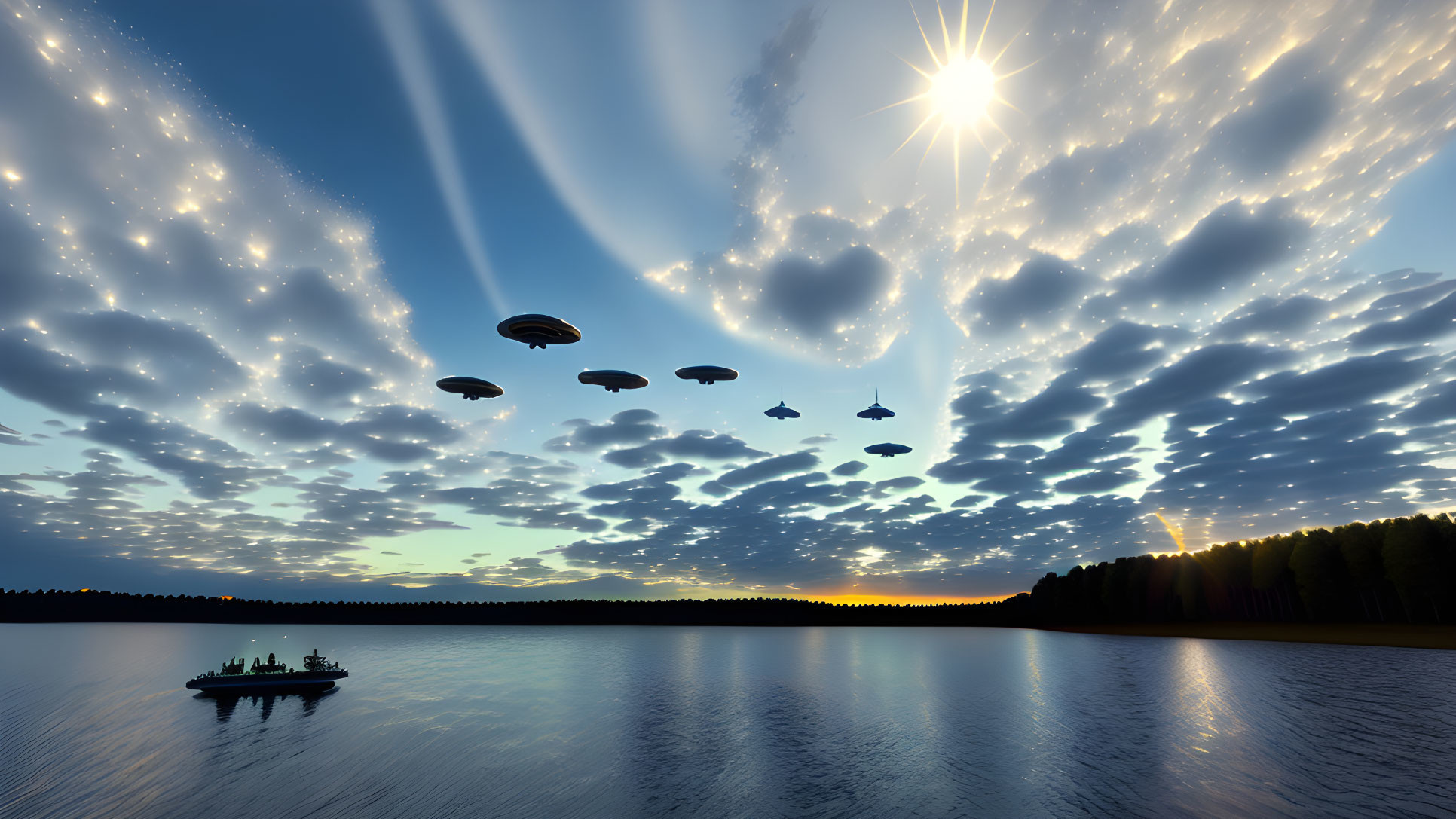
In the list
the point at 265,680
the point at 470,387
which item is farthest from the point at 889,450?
the point at 265,680

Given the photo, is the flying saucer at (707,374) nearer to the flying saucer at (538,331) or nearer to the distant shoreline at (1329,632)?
the flying saucer at (538,331)

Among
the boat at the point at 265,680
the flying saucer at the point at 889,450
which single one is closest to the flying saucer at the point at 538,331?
the flying saucer at the point at 889,450

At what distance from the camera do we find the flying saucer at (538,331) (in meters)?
60.4

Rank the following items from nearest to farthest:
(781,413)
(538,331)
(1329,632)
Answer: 1. (538,331)
2. (781,413)
3. (1329,632)

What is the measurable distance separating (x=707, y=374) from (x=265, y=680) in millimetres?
87729

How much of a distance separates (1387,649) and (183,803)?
232 m

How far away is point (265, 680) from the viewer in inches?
3708

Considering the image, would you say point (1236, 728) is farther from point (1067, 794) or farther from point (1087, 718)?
point (1067, 794)

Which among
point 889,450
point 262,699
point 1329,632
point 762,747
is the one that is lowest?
point 262,699

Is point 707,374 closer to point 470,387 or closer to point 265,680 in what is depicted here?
point 470,387

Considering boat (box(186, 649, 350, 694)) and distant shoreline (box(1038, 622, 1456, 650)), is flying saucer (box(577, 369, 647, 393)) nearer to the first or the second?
boat (box(186, 649, 350, 694))

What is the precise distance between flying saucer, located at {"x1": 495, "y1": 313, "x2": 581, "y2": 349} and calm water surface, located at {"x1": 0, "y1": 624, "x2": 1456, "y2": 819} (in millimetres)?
39746

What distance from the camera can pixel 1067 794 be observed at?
3844cm

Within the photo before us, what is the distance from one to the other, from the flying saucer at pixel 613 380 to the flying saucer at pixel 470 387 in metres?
11.1
